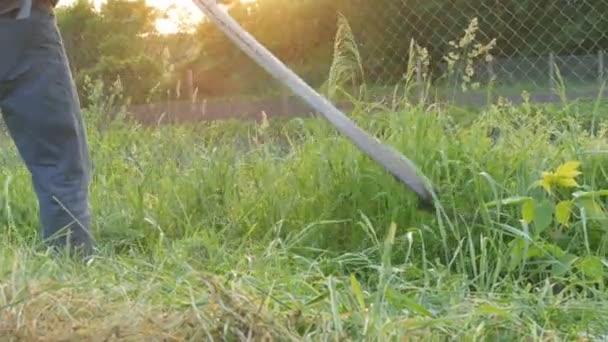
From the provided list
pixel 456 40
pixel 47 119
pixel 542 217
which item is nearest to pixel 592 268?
pixel 542 217

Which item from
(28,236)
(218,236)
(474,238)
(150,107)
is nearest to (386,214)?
(474,238)

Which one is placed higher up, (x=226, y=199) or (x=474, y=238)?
(x=474, y=238)

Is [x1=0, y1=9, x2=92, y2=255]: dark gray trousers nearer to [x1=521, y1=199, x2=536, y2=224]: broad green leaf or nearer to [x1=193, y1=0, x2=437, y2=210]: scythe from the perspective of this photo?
[x1=193, y1=0, x2=437, y2=210]: scythe

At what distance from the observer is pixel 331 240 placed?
2676 mm

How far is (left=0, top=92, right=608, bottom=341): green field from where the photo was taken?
4.82 feet

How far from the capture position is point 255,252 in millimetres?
2555

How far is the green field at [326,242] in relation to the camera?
1468mm

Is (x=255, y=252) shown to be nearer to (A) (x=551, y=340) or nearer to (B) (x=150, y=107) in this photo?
(A) (x=551, y=340)

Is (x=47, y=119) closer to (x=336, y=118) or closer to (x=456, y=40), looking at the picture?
(x=336, y=118)

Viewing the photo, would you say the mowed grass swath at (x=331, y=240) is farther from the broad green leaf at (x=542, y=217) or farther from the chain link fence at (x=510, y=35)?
the chain link fence at (x=510, y=35)

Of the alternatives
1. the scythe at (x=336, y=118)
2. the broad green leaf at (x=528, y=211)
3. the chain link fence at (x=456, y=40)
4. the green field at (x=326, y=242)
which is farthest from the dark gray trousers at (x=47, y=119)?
the chain link fence at (x=456, y=40)

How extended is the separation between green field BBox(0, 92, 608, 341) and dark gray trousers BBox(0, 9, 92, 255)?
0.14 m

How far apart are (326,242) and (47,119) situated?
3.10 ft

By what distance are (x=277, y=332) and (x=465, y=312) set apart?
453mm
